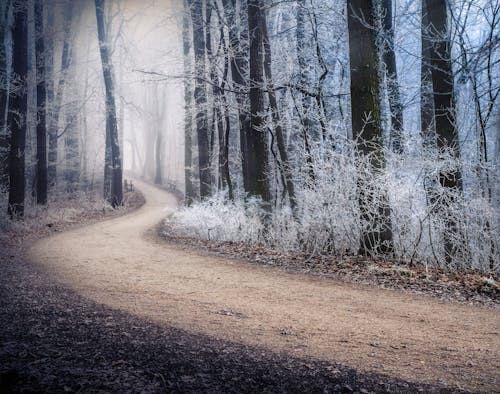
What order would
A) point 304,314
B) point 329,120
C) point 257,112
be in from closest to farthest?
point 304,314, point 257,112, point 329,120

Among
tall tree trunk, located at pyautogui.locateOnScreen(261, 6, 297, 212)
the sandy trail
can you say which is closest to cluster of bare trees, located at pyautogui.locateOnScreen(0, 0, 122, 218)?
the sandy trail

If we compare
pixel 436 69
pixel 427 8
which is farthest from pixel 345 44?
pixel 436 69

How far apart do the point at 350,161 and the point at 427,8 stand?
169 inches

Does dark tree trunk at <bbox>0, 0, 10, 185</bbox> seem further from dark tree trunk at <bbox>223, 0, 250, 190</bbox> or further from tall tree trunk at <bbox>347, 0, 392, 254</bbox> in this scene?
tall tree trunk at <bbox>347, 0, 392, 254</bbox>

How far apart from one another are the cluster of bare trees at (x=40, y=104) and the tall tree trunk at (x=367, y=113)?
12.8 metres

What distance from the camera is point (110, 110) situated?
20922mm

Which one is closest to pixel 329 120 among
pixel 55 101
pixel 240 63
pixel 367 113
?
pixel 367 113

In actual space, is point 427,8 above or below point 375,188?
above

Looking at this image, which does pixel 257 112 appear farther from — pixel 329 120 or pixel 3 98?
pixel 3 98

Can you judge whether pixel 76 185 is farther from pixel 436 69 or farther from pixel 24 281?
pixel 436 69

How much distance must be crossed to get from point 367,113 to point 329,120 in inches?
166

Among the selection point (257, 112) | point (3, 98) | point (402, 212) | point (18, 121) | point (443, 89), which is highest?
point (3, 98)

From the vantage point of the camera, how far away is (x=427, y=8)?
879cm

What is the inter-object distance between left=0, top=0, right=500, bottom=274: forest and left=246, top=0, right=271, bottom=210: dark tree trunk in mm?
48
